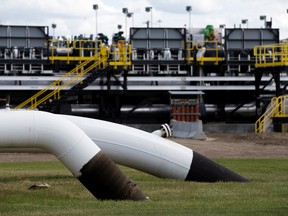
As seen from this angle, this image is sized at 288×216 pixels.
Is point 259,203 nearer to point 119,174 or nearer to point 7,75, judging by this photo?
point 119,174

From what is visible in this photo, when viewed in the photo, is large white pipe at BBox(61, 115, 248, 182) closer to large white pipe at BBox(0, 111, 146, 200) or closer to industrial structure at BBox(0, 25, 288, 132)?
large white pipe at BBox(0, 111, 146, 200)

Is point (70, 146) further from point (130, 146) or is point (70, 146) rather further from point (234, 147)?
point (234, 147)

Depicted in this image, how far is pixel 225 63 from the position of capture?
44125 millimetres

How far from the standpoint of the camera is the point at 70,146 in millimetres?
13469

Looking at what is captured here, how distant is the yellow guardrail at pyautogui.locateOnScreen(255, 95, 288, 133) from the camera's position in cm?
4088

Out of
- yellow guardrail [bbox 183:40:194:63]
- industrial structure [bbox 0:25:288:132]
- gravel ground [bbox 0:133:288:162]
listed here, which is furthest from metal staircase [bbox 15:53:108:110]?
gravel ground [bbox 0:133:288:162]

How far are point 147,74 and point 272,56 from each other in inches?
266

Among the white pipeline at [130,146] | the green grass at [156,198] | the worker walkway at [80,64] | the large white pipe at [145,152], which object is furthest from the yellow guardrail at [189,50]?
the white pipeline at [130,146]

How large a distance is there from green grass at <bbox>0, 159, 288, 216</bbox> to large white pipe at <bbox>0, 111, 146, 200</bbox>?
36 centimetres

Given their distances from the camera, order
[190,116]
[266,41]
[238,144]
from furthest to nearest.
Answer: [266,41] < [190,116] < [238,144]

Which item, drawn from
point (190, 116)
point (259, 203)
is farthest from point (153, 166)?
Result: point (190, 116)

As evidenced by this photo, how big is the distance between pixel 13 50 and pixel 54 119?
2905cm

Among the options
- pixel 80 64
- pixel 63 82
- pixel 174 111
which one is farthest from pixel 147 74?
pixel 63 82

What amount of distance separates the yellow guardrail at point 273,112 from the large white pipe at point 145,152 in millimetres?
25038
